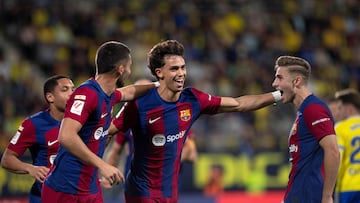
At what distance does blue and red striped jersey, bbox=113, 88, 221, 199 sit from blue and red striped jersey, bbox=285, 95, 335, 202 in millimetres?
1098

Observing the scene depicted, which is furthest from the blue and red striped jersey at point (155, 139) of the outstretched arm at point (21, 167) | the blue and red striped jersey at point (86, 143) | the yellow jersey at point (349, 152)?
the yellow jersey at point (349, 152)

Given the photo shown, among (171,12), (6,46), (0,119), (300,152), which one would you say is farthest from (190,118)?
(171,12)

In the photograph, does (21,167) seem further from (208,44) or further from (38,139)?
(208,44)

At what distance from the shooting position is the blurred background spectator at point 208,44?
15.9 metres

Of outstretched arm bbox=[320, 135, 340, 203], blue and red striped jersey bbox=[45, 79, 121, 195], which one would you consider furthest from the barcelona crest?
outstretched arm bbox=[320, 135, 340, 203]

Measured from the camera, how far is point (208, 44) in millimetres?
19359

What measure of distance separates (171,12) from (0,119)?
6.36 metres

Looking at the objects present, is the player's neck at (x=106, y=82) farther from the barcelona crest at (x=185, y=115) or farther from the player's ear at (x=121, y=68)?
the barcelona crest at (x=185, y=115)

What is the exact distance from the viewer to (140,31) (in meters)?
18.9

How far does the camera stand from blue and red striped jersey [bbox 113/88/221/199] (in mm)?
7301

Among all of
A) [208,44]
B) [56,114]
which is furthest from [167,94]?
[208,44]

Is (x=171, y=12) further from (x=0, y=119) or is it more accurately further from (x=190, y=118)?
(x=190, y=118)

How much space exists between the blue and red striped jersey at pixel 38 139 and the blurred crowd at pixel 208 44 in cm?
606

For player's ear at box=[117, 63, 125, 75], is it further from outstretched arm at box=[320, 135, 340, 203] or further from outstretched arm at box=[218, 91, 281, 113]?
outstretched arm at box=[320, 135, 340, 203]
